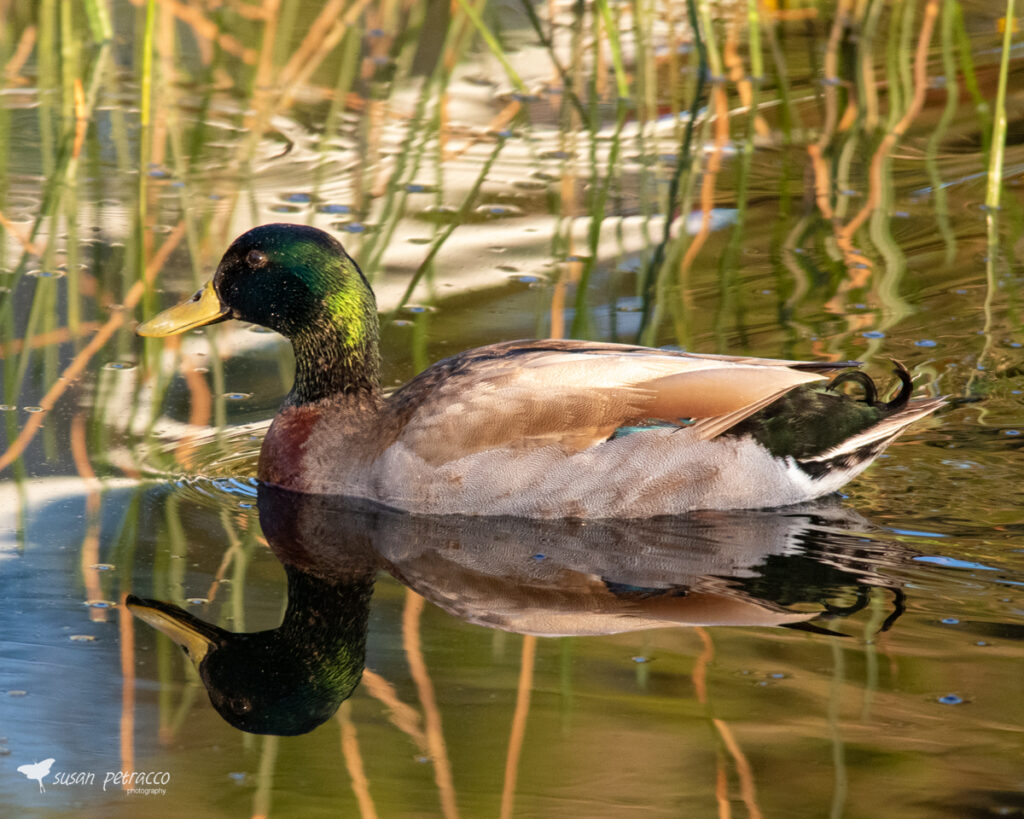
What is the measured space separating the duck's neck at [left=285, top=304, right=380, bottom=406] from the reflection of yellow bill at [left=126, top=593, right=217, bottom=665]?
1389 mm

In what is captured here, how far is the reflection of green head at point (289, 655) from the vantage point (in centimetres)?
461

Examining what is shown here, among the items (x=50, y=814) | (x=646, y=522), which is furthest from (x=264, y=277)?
(x=50, y=814)

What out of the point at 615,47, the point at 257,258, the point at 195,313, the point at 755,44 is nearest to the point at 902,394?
the point at 257,258

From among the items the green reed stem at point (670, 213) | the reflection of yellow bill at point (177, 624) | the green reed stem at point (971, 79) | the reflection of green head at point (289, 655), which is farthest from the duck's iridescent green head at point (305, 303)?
the green reed stem at point (971, 79)

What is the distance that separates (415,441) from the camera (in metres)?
5.99

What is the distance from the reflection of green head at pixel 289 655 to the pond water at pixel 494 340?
18 mm

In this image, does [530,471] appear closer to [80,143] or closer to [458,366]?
[458,366]

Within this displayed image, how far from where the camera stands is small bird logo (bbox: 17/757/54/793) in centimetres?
424

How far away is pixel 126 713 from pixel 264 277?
2297mm

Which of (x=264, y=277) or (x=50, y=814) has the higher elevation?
(x=264, y=277)

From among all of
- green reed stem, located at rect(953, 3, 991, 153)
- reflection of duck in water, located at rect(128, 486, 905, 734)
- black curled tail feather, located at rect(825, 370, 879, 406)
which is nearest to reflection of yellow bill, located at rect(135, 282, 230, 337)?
reflection of duck in water, located at rect(128, 486, 905, 734)

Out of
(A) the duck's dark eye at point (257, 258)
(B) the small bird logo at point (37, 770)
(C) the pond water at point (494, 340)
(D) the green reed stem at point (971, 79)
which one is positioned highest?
(D) the green reed stem at point (971, 79)

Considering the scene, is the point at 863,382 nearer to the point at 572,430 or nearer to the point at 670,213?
the point at 572,430

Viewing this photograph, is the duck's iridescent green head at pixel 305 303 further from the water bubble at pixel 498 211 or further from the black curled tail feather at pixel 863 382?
the water bubble at pixel 498 211
